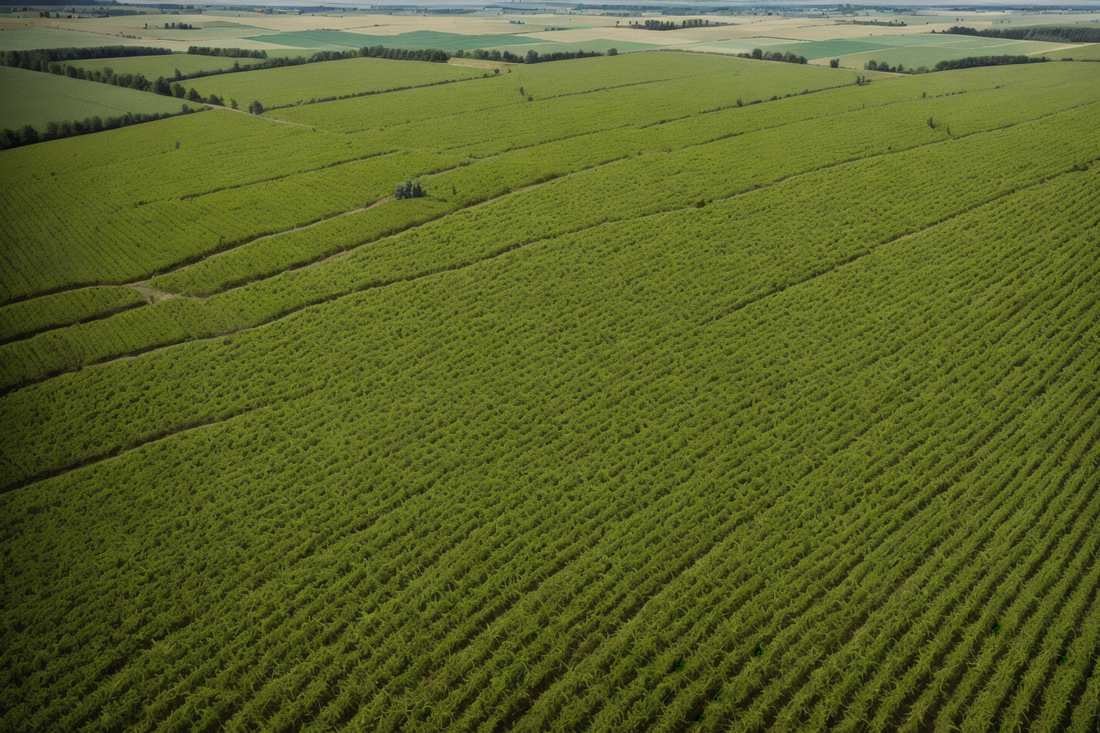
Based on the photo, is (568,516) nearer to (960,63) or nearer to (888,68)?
(888,68)

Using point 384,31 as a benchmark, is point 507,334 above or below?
below

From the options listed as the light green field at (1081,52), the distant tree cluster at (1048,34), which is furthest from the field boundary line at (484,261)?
the distant tree cluster at (1048,34)

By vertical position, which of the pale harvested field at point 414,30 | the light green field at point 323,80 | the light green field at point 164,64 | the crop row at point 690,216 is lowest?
the crop row at point 690,216

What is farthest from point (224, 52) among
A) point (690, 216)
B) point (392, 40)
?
point (690, 216)

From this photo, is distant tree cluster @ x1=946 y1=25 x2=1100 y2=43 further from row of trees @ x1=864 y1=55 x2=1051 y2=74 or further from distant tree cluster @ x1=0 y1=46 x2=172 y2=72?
distant tree cluster @ x1=0 y1=46 x2=172 y2=72

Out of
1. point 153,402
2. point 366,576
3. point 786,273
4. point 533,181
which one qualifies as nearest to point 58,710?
point 366,576

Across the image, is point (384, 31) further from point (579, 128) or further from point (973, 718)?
point (973, 718)

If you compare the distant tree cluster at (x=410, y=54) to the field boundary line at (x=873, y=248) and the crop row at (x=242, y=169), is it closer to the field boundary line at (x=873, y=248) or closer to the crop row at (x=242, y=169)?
the crop row at (x=242, y=169)
